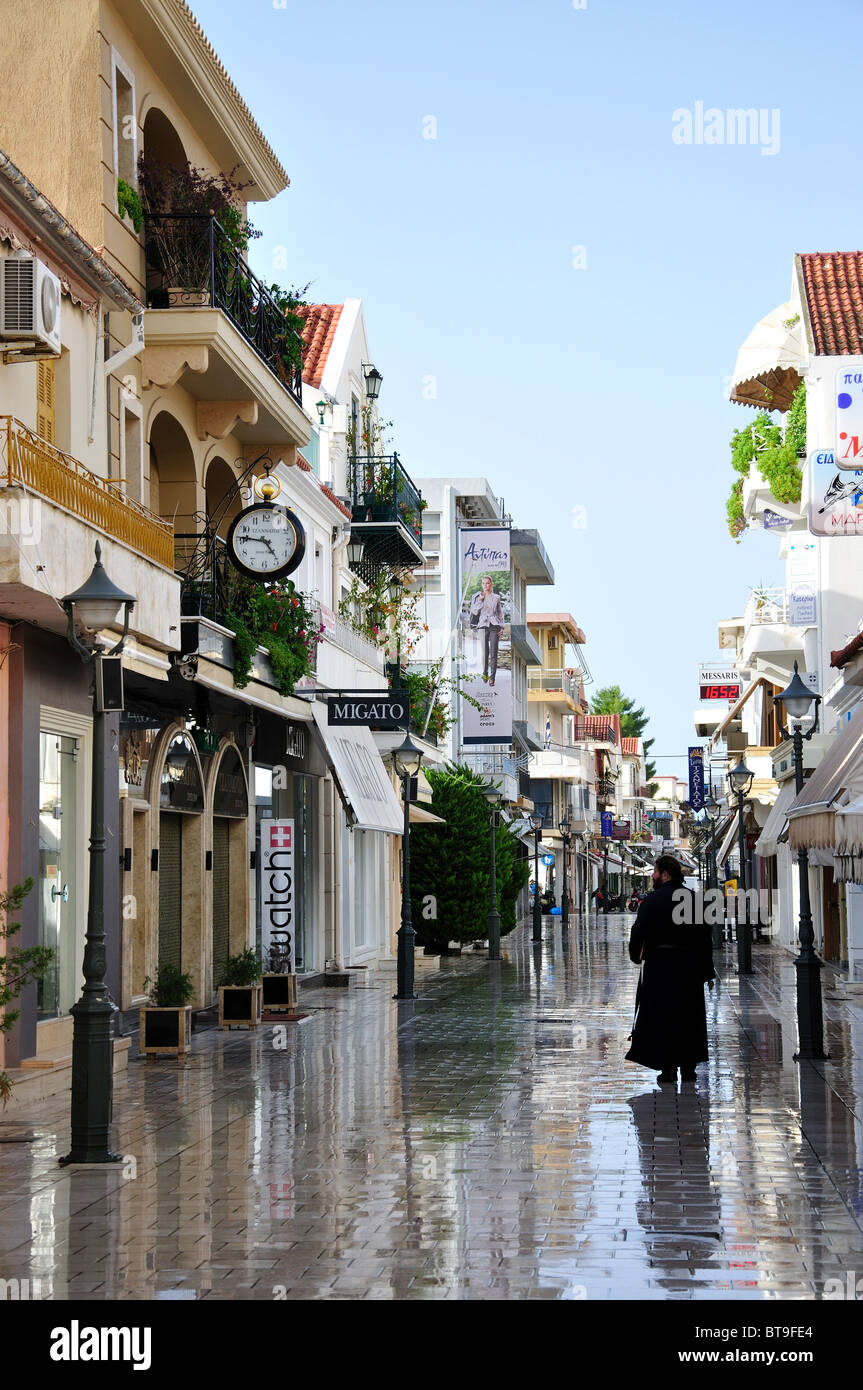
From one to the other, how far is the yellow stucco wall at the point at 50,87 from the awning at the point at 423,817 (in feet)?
63.6

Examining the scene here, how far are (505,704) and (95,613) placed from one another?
34218 millimetres

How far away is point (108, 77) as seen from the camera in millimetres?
17688

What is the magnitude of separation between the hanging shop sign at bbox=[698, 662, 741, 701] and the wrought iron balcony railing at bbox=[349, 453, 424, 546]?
34534 millimetres

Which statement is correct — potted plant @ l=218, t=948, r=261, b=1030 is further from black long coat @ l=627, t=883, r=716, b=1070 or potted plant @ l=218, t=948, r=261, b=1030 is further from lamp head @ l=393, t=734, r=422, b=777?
black long coat @ l=627, t=883, r=716, b=1070

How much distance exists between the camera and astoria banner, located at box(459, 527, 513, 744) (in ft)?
147

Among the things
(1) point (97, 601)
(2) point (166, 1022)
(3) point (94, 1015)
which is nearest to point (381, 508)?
(2) point (166, 1022)

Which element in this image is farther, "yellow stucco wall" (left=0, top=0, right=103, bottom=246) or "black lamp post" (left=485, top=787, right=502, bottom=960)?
"black lamp post" (left=485, top=787, right=502, bottom=960)

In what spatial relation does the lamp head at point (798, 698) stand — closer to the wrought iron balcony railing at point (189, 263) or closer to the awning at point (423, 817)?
the wrought iron balcony railing at point (189, 263)

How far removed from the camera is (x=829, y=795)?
13.4 m

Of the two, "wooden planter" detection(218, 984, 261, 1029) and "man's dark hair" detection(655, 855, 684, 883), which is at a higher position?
"man's dark hair" detection(655, 855, 684, 883)

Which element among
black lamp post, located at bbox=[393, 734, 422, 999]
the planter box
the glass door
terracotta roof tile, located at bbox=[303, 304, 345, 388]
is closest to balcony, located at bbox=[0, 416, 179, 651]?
the glass door

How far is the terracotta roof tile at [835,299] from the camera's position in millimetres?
34156

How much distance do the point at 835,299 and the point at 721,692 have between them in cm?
3215
